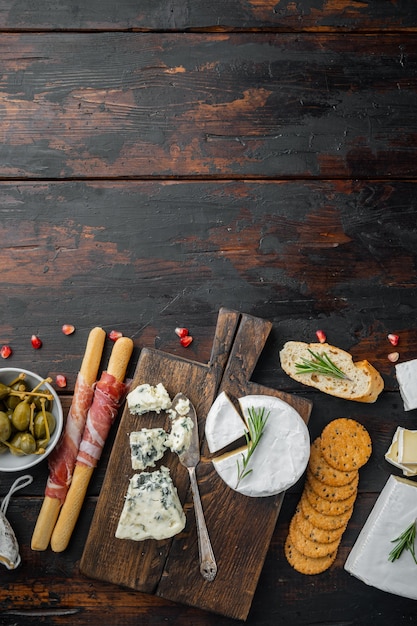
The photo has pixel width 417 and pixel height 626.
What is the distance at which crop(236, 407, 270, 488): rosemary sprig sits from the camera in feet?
8.09

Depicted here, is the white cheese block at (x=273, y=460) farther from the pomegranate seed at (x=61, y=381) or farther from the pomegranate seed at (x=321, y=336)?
the pomegranate seed at (x=61, y=381)

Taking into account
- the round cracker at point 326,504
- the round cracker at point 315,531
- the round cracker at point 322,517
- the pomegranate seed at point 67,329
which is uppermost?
the pomegranate seed at point 67,329

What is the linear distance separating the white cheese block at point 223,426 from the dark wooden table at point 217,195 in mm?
306

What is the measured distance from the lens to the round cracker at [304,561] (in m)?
2.72

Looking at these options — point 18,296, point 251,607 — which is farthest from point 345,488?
point 18,296

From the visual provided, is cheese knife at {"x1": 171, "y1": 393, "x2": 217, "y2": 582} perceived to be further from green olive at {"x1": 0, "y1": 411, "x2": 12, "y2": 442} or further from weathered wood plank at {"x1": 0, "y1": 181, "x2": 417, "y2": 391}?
green olive at {"x1": 0, "y1": 411, "x2": 12, "y2": 442}

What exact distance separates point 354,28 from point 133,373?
5.81 feet

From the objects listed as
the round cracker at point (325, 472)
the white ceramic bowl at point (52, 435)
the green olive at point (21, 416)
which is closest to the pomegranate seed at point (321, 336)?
the round cracker at point (325, 472)

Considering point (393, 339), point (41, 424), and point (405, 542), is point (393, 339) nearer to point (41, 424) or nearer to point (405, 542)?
point (405, 542)

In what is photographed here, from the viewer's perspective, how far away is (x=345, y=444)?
270 centimetres

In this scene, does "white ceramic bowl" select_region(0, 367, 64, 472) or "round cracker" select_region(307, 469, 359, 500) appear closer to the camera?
"white ceramic bowl" select_region(0, 367, 64, 472)

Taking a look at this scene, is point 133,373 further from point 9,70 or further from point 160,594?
point 9,70

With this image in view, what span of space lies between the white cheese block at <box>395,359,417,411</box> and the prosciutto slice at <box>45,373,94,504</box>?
1279 millimetres

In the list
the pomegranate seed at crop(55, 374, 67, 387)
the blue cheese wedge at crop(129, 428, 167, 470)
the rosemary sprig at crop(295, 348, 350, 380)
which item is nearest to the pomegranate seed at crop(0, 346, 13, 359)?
the pomegranate seed at crop(55, 374, 67, 387)
